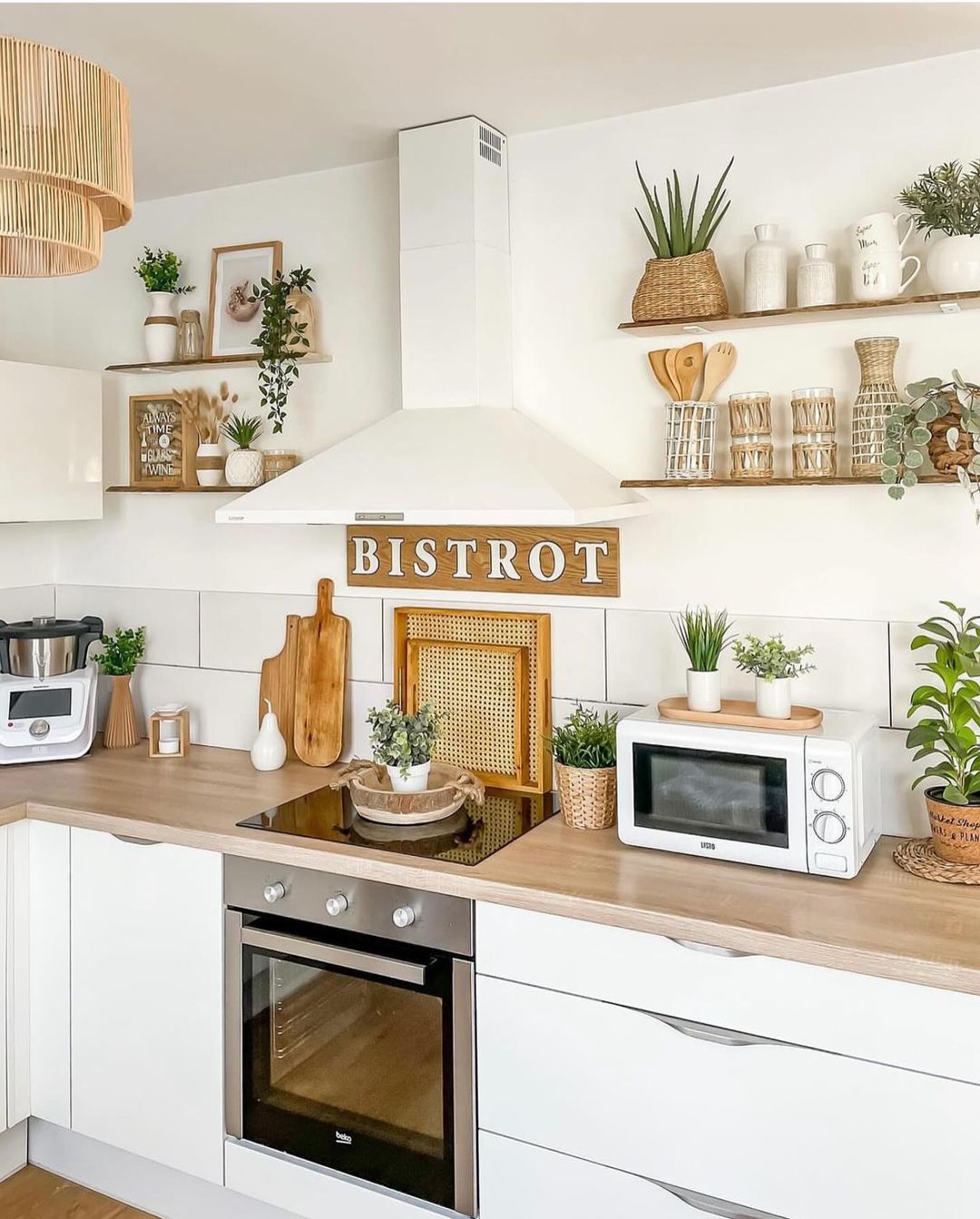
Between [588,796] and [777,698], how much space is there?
463 millimetres

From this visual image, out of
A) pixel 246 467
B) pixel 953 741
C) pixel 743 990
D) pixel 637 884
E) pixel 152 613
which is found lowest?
pixel 743 990

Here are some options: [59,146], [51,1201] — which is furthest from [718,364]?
[51,1201]

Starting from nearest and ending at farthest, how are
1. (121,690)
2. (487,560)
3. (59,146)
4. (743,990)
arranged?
(59,146), (743,990), (487,560), (121,690)

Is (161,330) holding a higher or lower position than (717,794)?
higher

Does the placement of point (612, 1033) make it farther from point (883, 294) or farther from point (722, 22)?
point (722, 22)

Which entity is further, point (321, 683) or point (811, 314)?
point (321, 683)

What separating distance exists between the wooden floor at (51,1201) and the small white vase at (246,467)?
1801 millimetres

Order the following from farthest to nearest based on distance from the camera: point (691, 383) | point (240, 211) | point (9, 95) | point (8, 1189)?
point (240, 211) → point (8, 1189) → point (691, 383) → point (9, 95)

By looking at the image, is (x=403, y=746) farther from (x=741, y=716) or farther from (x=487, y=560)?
(x=741, y=716)

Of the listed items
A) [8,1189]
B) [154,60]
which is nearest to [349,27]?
[154,60]

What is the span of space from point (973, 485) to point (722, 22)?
98 cm

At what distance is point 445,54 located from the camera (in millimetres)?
2113

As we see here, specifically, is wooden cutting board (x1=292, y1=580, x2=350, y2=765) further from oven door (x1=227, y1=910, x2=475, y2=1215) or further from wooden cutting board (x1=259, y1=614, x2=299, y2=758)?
oven door (x1=227, y1=910, x2=475, y2=1215)

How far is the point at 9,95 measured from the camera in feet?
4.56
